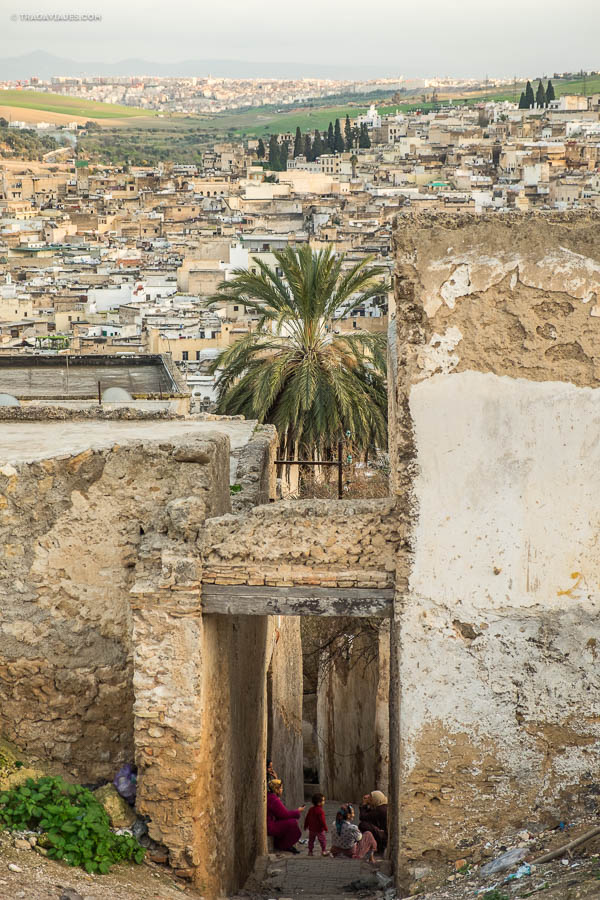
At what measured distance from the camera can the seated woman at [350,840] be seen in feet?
29.9

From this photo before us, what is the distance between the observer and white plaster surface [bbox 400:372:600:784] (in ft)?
21.1

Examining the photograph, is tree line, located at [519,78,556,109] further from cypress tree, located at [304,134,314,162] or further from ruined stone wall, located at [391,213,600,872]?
ruined stone wall, located at [391,213,600,872]

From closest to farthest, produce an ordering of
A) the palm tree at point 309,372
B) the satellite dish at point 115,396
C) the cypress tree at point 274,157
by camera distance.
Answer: the satellite dish at point 115,396 < the palm tree at point 309,372 < the cypress tree at point 274,157

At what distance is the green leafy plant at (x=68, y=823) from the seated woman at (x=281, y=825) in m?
3.63

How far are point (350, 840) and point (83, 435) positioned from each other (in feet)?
12.1

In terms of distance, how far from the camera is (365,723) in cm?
1267

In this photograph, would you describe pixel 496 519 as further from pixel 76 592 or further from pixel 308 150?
pixel 308 150

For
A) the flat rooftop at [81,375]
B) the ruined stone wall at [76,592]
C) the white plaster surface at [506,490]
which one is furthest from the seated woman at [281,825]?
the flat rooftop at [81,375]

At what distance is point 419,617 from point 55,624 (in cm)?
206

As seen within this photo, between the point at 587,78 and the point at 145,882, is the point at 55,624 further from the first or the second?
the point at 587,78

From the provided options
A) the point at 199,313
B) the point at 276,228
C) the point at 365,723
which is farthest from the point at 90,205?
the point at 365,723

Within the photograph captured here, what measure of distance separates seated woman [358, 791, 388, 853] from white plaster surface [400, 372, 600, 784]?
3.27 metres

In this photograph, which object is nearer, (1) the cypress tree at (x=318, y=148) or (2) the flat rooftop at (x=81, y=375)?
(2) the flat rooftop at (x=81, y=375)

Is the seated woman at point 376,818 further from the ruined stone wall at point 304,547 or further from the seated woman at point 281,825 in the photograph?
the ruined stone wall at point 304,547
